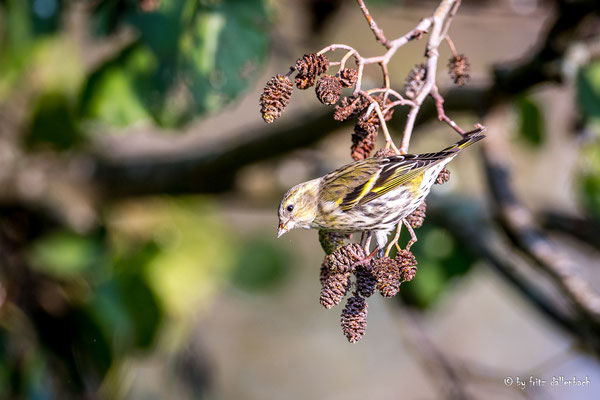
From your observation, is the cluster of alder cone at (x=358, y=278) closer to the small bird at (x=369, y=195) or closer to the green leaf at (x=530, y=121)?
the small bird at (x=369, y=195)

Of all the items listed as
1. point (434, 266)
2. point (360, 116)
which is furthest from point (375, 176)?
point (434, 266)

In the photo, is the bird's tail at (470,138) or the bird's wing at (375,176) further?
the bird's wing at (375,176)

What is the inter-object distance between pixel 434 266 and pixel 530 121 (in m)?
0.54

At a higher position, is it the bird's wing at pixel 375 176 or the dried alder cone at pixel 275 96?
the dried alder cone at pixel 275 96

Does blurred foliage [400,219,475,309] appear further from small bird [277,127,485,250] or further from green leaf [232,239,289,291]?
small bird [277,127,485,250]

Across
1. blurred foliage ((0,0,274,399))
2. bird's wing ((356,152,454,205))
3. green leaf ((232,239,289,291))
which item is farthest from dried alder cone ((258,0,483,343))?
green leaf ((232,239,289,291))

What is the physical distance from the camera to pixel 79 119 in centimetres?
169

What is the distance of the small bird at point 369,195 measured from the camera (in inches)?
37.3

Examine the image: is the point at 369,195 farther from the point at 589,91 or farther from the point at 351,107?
the point at 589,91

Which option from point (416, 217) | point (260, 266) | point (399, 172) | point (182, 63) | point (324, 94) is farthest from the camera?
point (260, 266)

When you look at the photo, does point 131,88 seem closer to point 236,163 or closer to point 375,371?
point 236,163

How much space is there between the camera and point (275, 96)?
755 mm

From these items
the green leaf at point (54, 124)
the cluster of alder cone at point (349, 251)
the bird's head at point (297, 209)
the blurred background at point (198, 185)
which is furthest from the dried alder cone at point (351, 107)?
the green leaf at point (54, 124)

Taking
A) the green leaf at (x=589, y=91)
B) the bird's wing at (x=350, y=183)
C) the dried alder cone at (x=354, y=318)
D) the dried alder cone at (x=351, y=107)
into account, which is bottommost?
the green leaf at (x=589, y=91)
